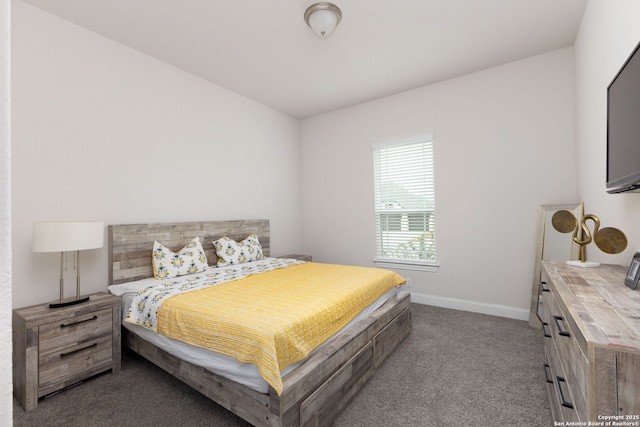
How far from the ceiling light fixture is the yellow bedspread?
7.18 feet

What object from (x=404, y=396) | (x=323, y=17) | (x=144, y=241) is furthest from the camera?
(x=144, y=241)

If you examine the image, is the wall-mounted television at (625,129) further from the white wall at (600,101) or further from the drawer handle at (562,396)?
the drawer handle at (562,396)

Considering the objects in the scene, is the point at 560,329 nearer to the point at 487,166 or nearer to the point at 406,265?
the point at 487,166

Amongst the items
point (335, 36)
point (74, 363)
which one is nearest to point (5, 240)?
point (74, 363)

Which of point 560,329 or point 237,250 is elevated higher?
point 237,250

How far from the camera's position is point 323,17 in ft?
7.93

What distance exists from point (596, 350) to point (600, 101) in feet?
7.05

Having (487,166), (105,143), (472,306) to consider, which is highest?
(105,143)

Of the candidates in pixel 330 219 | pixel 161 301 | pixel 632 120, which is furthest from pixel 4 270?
Result: pixel 330 219

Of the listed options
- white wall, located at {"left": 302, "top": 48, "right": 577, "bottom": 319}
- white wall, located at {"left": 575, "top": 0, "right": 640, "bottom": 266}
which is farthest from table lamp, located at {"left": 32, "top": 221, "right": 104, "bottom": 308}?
white wall, located at {"left": 575, "top": 0, "right": 640, "bottom": 266}

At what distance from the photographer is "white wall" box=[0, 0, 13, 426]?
0.47 m

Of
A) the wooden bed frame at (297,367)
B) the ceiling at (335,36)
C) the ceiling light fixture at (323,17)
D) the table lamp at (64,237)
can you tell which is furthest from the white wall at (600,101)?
the table lamp at (64,237)

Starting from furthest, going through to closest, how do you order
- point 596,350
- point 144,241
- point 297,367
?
point 144,241
point 297,367
point 596,350

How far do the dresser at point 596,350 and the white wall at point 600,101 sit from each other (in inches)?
17.0
